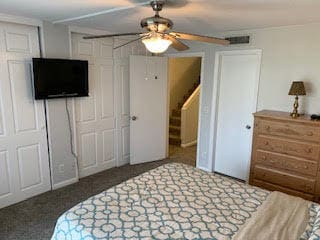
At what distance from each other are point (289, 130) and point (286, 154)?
0.99ft

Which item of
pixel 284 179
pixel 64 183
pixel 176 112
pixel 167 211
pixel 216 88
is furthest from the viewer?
pixel 176 112

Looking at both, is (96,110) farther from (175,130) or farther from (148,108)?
(175,130)

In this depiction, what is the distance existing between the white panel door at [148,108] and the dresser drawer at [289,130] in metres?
2.04

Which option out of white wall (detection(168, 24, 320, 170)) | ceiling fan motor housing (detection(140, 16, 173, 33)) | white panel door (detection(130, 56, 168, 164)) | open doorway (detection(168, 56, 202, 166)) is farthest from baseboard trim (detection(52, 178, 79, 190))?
white wall (detection(168, 24, 320, 170))

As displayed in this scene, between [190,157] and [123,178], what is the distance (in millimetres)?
1616

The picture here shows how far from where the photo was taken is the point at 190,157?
495 cm

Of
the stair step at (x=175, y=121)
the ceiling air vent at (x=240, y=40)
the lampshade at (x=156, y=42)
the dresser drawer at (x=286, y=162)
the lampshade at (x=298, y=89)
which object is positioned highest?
the ceiling air vent at (x=240, y=40)

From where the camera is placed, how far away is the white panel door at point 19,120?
2848mm

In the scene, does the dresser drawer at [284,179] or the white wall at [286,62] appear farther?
Answer: the white wall at [286,62]

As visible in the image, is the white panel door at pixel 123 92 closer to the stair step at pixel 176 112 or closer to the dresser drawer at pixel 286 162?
the stair step at pixel 176 112

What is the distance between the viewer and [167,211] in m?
1.78

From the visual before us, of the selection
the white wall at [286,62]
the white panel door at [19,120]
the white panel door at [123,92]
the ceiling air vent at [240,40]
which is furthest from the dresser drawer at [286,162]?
the white panel door at [19,120]

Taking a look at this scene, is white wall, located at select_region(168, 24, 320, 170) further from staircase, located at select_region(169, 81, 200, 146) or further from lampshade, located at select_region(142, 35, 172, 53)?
staircase, located at select_region(169, 81, 200, 146)

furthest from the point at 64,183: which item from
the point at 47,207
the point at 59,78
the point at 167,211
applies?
the point at 167,211
